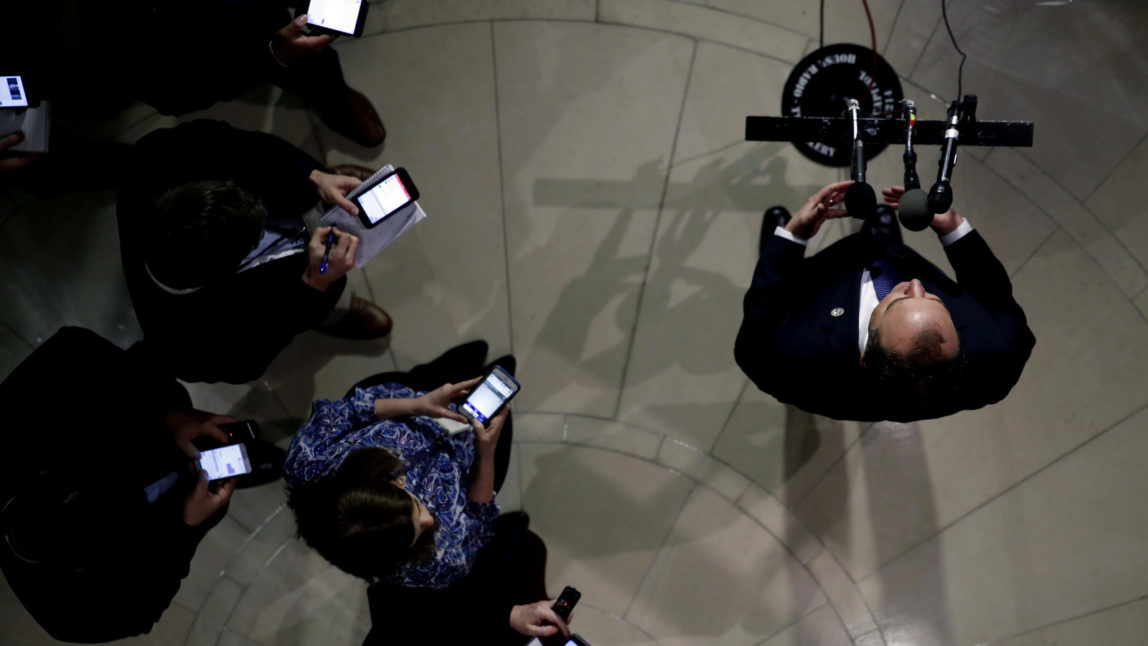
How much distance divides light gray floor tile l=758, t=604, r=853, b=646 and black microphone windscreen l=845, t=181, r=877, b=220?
2697 mm

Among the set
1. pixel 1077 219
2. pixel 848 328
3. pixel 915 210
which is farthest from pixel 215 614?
pixel 1077 219

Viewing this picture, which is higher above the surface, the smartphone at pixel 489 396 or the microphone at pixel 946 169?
the microphone at pixel 946 169

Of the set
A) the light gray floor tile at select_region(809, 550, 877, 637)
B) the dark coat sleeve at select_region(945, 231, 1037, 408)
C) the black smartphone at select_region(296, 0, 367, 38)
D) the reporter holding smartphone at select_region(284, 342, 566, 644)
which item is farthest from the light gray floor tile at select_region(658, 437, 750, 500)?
the black smartphone at select_region(296, 0, 367, 38)

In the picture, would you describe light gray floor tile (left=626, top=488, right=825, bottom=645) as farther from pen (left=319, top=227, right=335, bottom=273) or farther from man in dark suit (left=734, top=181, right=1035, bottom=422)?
pen (left=319, top=227, right=335, bottom=273)

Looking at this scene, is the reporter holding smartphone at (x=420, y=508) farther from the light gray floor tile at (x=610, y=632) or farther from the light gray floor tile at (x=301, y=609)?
the light gray floor tile at (x=301, y=609)

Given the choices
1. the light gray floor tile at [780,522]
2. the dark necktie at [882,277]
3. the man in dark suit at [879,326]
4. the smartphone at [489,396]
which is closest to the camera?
the man in dark suit at [879,326]

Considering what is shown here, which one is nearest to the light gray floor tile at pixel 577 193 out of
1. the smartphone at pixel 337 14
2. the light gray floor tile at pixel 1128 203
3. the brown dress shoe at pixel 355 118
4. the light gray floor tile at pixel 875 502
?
the brown dress shoe at pixel 355 118

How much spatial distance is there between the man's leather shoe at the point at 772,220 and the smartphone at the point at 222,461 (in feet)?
10.6

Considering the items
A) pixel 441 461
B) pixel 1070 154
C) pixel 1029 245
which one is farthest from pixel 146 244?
pixel 1070 154

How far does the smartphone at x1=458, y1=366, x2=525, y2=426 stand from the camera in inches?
150

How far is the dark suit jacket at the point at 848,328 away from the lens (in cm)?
321

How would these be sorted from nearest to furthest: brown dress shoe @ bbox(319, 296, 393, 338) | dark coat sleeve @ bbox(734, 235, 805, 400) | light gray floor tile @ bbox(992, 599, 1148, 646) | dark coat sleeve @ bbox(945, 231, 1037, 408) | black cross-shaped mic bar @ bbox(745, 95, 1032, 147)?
dark coat sleeve @ bbox(945, 231, 1037, 408)
dark coat sleeve @ bbox(734, 235, 805, 400)
black cross-shaped mic bar @ bbox(745, 95, 1032, 147)
light gray floor tile @ bbox(992, 599, 1148, 646)
brown dress shoe @ bbox(319, 296, 393, 338)

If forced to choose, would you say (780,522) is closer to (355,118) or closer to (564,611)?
(564,611)

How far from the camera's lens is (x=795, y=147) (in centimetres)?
482
